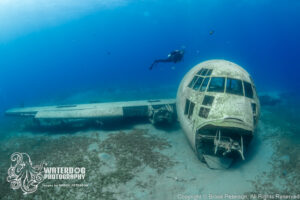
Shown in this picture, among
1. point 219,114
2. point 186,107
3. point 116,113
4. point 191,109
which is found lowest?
point 116,113

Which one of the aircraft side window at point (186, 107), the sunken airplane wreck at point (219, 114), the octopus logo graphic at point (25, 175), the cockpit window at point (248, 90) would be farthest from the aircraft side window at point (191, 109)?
the octopus logo graphic at point (25, 175)

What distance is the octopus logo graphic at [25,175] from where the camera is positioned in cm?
728

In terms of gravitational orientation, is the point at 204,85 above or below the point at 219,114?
above

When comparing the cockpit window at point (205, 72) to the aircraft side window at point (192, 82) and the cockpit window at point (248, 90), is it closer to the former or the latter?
the aircraft side window at point (192, 82)

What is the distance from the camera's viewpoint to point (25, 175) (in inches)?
314

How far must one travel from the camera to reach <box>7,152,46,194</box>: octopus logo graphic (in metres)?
7.28

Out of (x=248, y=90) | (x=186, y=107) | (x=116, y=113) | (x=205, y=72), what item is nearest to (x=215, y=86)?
(x=205, y=72)

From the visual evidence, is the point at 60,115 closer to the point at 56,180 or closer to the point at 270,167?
the point at 56,180

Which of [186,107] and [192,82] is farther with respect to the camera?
[192,82]

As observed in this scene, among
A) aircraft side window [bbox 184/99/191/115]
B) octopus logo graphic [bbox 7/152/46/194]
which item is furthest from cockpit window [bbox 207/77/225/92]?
octopus logo graphic [bbox 7/152/46/194]

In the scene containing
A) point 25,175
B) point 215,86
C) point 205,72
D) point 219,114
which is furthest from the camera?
point 215,86

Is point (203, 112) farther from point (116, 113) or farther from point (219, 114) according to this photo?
point (116, 113)

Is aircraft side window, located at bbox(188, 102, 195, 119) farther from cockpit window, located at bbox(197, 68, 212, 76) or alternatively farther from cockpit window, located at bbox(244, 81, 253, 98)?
cockpit window, located at bbox(244, 81, 253, 98)

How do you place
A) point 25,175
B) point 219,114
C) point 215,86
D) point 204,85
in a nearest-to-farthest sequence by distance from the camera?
point 219,114
point 25,175
point 204,85
point 215,86
